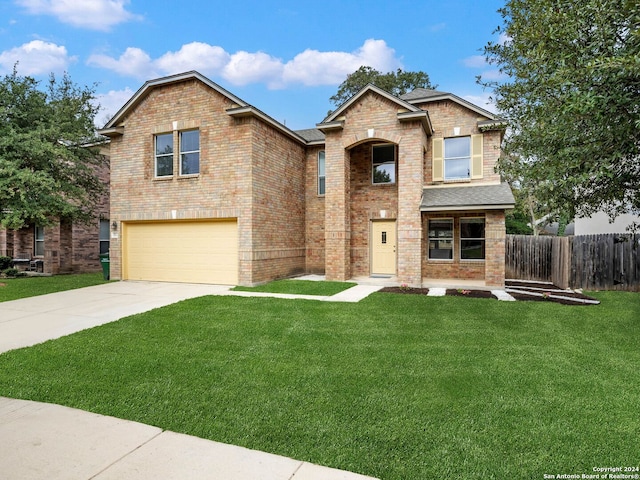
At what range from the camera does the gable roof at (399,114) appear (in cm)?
1206

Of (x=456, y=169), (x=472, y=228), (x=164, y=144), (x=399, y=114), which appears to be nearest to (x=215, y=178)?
(x=164, y=144)

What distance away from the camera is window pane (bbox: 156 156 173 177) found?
1330 cm

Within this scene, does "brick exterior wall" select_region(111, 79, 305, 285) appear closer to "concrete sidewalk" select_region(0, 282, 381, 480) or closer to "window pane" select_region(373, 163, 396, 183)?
"window pane" select_region(373, 163, 396, 183)

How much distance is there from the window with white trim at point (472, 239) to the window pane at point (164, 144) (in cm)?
1120

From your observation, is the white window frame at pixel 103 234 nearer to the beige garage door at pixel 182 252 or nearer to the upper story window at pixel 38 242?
the upper story window at pixel 38 242

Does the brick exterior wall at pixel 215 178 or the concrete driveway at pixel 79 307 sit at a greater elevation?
the brick exterior wall at pixel 215 178

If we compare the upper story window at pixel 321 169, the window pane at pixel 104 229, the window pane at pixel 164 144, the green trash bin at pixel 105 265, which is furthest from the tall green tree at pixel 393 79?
the green trash bin at pixel 105 265

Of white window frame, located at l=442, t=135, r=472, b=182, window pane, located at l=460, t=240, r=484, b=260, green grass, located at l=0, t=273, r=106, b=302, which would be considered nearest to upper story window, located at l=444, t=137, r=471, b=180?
white window frame, located at l=442, t=135, r=472, b=182

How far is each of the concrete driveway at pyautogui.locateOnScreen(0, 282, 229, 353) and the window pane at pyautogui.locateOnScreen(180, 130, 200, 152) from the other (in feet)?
16.0

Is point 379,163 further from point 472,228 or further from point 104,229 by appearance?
point 104,229

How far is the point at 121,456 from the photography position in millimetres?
2846

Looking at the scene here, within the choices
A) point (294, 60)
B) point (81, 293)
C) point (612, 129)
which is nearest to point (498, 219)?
point (612, 129)

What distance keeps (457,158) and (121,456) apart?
13.8 m

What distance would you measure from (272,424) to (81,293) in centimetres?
1022
